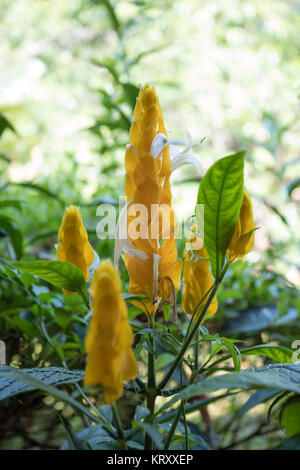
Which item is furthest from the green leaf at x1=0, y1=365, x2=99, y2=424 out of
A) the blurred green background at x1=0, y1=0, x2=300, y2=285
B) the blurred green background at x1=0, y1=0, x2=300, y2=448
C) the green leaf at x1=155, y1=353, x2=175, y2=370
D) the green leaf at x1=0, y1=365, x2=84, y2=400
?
the blurred green background at x1=0, y1=0, x2=300, y2=285

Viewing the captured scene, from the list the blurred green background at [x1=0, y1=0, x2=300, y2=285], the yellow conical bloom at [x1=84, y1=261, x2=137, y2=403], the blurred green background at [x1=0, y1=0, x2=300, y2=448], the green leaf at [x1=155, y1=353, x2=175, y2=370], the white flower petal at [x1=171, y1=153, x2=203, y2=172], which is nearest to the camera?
the yellow conical bloom at [x1=84, y1=261, x2=137, y2=403]

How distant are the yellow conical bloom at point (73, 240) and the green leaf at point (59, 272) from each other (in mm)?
19

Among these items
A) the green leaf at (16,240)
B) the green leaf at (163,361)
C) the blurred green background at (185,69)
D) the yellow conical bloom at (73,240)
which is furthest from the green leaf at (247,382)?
the blurred green background at (185,69)

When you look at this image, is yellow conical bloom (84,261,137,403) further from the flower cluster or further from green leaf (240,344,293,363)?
green leaf (240,344,293,363)

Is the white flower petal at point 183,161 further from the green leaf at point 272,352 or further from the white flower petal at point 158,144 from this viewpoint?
the green leaf at point 272,352

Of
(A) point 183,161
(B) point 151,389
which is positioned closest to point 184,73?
(A) point 183,161

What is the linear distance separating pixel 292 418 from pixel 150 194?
0.84ft

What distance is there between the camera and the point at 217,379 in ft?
0.96

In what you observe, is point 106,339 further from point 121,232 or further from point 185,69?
point 185,69

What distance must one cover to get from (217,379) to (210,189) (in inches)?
5.7

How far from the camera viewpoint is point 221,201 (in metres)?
0.33

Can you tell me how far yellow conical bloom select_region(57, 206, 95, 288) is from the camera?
0.35 metres

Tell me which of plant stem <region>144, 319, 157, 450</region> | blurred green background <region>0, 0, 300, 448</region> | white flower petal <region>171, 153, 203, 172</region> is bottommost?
plant stem <region>144, 319, 157, 450</region>

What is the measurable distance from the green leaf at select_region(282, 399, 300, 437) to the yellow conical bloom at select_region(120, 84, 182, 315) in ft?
0.53
